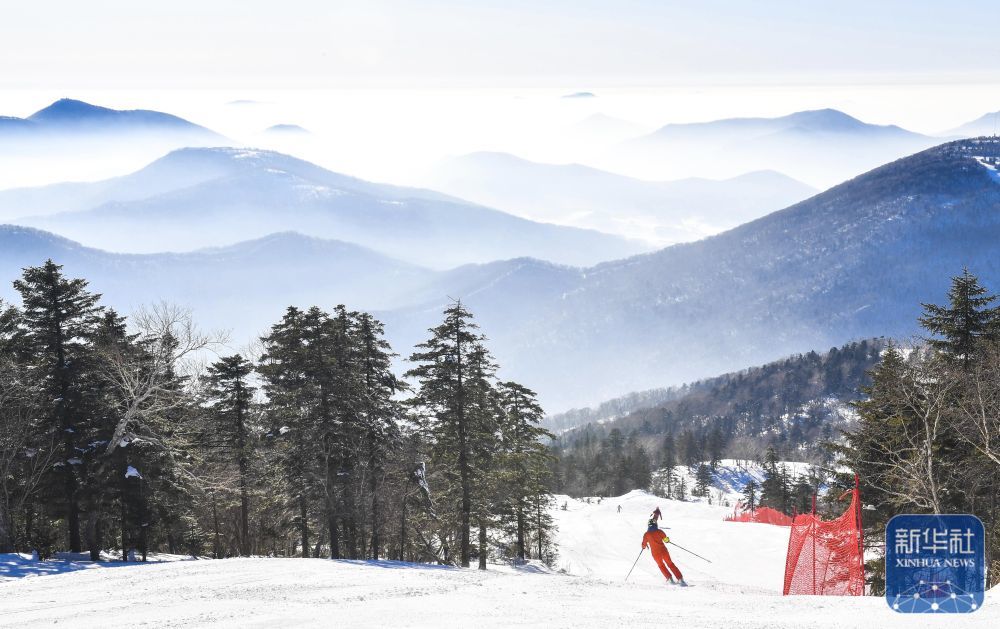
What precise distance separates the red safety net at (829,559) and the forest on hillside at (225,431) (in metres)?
14.9

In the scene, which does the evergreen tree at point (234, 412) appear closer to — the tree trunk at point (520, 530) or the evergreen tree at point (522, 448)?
the evergreen tree at point (522, 448)

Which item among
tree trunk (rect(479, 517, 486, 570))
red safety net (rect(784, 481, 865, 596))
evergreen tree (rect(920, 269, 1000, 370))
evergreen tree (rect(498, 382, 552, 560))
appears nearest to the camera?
red safety net (rect(784, 481, 865, 596))

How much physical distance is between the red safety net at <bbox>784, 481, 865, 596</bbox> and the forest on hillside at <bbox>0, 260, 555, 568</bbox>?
48.8 feet

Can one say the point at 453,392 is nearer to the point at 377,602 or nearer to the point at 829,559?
the point at 829,559

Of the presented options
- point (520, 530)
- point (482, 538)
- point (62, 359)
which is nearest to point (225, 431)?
point (62, 359)

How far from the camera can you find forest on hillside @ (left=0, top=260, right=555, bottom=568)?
31.0 metres

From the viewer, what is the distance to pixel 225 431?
38.2 m

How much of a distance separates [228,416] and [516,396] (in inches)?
675

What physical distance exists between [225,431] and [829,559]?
88.8 ft

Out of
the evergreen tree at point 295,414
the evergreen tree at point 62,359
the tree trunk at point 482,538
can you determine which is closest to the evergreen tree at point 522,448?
the tree trunk at point 482,538

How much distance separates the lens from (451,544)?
45156 millimetres

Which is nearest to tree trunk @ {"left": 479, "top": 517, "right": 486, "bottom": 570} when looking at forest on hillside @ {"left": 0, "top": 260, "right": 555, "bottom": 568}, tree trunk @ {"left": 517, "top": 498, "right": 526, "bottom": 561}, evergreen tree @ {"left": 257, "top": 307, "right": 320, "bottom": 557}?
forest on hillside @ {"left": 0, "top": 260, "right": 555, "bottom": 568}

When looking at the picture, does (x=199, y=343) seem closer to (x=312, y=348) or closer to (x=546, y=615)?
(x=312, y=348)

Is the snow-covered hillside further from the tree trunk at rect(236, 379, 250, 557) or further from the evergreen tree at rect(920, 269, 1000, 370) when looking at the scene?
the tree trunk at rect(236, 379, 250, 557)
